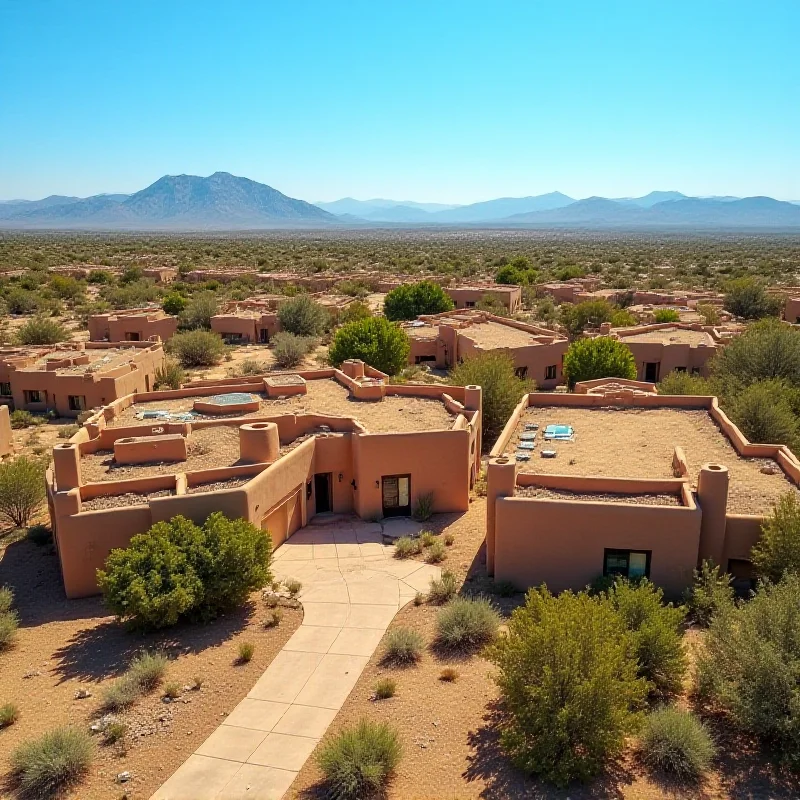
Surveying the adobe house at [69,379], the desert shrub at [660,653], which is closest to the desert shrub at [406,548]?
the desert shrub at [660,653]

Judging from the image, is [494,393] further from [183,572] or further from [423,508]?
[183,572]

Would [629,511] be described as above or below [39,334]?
above

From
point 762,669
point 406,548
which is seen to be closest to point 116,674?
point 406,548

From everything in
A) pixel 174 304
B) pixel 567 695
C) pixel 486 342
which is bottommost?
pixel 567 695

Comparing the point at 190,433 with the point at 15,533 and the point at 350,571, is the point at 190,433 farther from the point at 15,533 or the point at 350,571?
the point at 350,571

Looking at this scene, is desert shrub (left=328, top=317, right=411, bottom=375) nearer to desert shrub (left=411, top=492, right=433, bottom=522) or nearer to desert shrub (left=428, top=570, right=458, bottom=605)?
desert shrub (left=411, top=492, right=433, bottom=522)

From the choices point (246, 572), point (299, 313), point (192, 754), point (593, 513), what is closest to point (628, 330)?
point (299, 313)

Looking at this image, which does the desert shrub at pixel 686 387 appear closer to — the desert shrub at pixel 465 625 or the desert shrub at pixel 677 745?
the desert shrub at pixel 465 625
